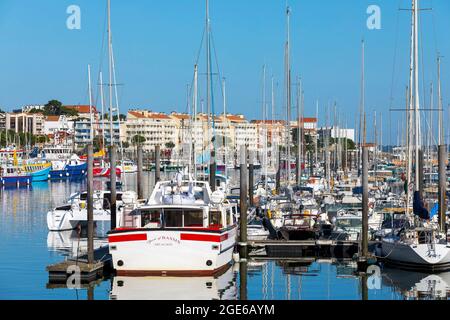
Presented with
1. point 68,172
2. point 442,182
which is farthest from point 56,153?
point 442,182

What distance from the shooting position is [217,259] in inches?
1206

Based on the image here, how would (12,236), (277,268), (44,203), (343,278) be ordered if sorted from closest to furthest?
1. (343,278)
2. (277,268)
3. (12,236)
4. (44,203)

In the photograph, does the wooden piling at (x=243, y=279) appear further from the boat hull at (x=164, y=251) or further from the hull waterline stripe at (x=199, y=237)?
the hull waterline stripe at (x=199, y=237)

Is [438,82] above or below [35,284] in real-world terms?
above

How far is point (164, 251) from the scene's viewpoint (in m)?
29.7

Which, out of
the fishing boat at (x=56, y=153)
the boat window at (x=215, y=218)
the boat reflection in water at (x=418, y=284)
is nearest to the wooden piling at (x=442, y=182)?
the boat reflection in water at (x=418, y=284)

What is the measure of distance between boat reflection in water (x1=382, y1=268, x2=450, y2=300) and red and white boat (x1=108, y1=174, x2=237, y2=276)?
5606mm

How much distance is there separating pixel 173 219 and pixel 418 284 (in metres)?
7.93

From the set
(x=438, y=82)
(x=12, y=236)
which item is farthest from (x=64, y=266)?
(x=438, y=82)

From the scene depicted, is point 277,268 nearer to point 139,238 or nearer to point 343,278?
point 343,278

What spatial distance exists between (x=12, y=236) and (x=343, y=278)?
20.6 m

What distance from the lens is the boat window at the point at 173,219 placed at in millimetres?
30734

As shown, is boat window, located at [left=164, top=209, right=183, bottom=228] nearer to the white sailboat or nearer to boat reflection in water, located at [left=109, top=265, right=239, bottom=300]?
boat reflection in water, located at [left=109, top=265, right=239, bottom=300]

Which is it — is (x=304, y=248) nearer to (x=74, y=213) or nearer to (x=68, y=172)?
(x=74, y=213)
